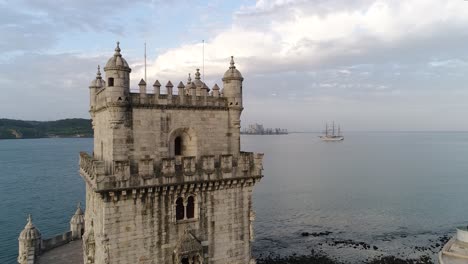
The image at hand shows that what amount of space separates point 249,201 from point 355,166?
12797cm

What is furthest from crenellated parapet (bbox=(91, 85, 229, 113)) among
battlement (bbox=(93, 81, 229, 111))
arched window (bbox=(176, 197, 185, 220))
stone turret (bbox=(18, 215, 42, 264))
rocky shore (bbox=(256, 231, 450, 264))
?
rocky shore (bbox=(256, 231, 450, 264))

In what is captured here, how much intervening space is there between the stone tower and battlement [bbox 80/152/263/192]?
0.19ft

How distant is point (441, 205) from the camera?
267 ft

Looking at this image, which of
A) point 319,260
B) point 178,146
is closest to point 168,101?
point 178,146

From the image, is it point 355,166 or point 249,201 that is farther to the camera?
point 355,166

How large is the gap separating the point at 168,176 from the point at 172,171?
0.39 meters

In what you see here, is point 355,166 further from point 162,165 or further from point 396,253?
point 162,165

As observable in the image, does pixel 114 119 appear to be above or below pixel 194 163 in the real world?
above

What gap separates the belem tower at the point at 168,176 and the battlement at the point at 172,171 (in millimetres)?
58

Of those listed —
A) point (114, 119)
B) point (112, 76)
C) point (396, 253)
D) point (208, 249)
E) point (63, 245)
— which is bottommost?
point (396, 253)

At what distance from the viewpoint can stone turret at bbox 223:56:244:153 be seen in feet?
80.0

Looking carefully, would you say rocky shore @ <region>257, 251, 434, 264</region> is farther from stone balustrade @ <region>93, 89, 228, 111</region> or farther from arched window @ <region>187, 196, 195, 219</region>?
stone balustrade @ <region>93, 89, 228, 111</region>

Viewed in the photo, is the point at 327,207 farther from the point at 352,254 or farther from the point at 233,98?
the point at 233,98

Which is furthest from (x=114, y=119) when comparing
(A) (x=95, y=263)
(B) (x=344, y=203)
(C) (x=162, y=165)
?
(B) (x=344, y=203)
